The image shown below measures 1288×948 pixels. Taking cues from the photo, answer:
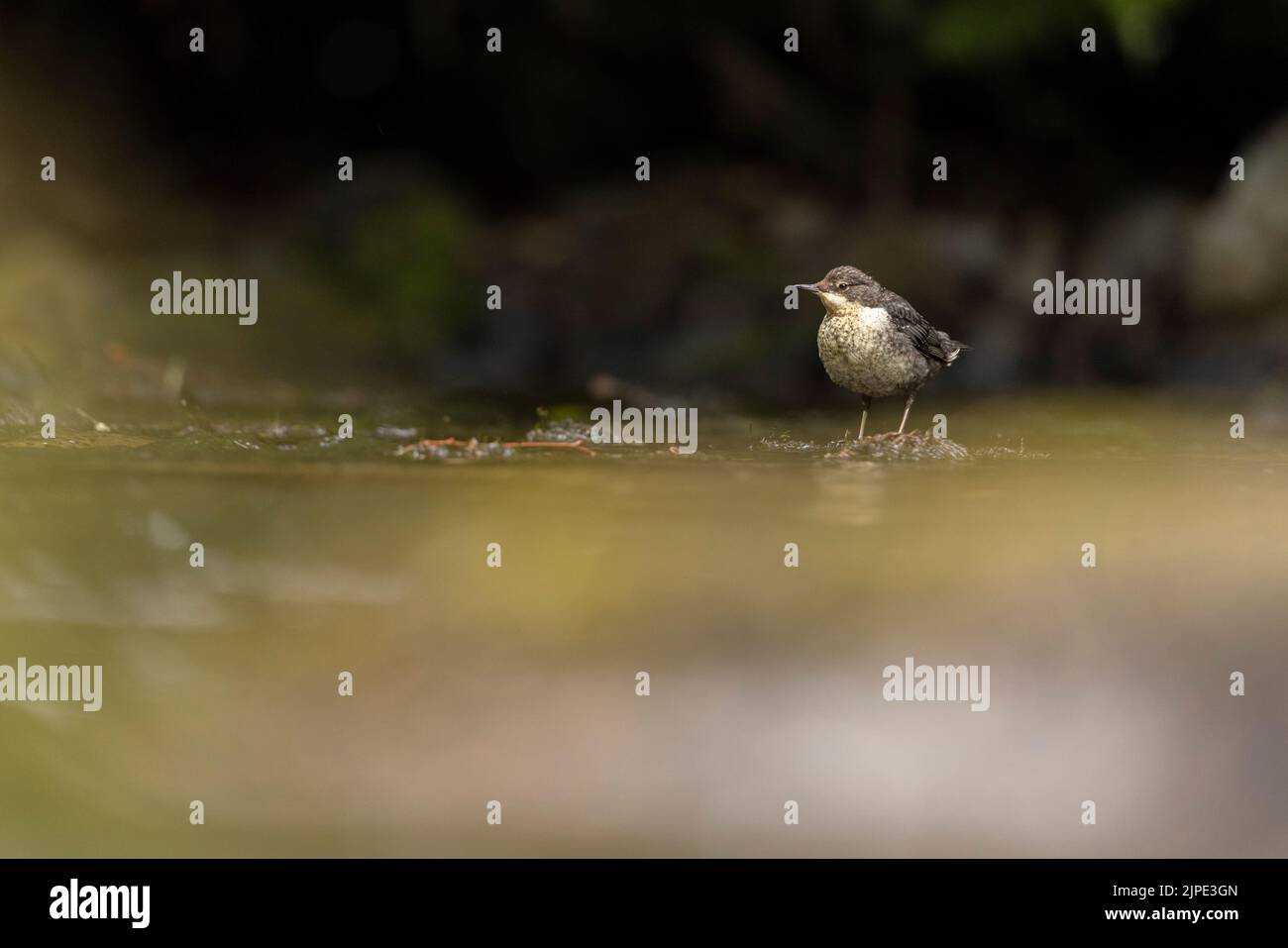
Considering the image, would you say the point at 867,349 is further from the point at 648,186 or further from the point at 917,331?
the point at 648,186

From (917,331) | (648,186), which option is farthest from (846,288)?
(648,186)

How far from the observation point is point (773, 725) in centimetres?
519

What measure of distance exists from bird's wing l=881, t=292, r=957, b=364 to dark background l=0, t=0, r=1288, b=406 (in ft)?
12.6

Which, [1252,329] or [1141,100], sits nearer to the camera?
[1252,329]

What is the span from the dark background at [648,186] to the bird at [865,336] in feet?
13.5

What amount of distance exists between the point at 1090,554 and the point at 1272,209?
7.38m

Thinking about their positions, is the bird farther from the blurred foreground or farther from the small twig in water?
the small twig in water

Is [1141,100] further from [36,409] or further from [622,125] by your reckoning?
[36,409]

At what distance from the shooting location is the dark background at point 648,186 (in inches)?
463

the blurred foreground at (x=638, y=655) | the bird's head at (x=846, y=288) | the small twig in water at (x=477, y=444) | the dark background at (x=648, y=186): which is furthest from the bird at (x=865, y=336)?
the dark background at (x=648, y=186)

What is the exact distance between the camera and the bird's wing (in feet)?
19.0

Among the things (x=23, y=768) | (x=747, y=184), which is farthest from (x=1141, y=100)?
(x=23, y=768)

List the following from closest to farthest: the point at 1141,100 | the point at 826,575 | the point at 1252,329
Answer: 1. the point at 826,575
2. the point at 1252,329
3. the point at 1141,100

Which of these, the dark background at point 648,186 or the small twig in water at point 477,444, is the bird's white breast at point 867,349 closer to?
the small twig in water at point 477,444
